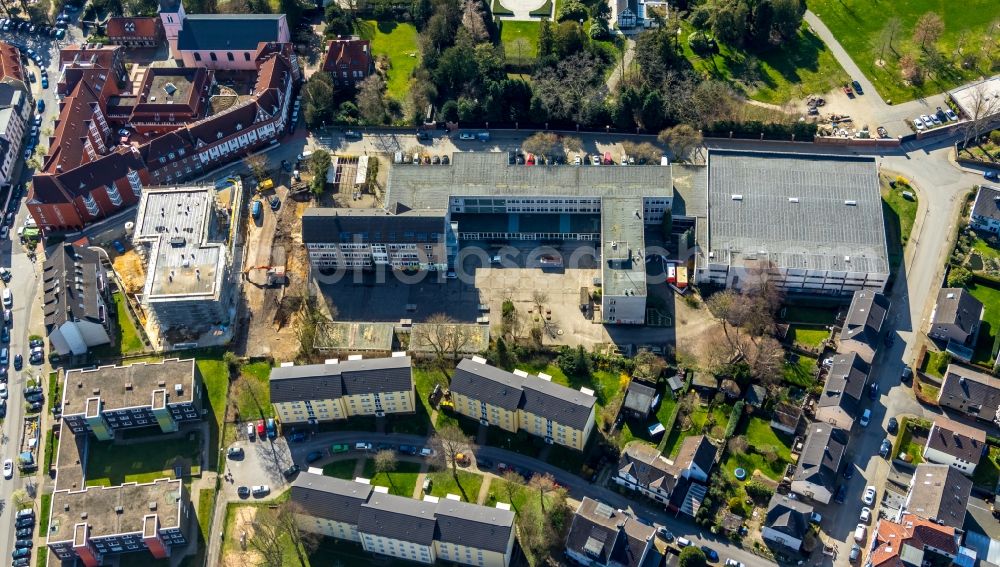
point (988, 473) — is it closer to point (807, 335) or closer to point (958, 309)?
point (958, 309)

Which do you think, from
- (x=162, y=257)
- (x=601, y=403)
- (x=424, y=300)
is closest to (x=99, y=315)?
(x=162, y=257)

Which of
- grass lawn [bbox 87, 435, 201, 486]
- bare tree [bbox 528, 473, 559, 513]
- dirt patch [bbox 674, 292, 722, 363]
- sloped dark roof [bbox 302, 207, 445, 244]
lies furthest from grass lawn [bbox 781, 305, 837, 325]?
grass lawn [bbox 87, 435, 201, 486]

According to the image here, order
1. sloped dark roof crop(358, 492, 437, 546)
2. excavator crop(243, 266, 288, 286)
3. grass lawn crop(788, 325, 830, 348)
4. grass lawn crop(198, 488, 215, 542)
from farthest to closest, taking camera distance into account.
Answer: excavator crop(243, 266, 288, 286), grass lawn crop(788, 325, 830, 348), grass lawn crop(198, 488, 215, 542), sloped dark roof crop(358, 492, 437, 546)

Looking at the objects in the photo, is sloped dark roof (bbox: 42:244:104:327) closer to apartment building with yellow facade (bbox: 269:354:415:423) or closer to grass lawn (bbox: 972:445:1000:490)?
apartment building with yellow facade (bbox: 269:354:415:423)

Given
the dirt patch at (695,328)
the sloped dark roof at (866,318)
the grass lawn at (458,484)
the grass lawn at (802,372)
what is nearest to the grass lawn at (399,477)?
the grass lawn at (458,484)

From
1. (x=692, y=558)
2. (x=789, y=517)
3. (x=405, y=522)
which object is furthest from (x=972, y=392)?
(x=405, y=522)

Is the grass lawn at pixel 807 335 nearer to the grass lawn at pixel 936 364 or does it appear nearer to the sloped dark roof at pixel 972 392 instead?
the grass lawn at pixel 936 364
